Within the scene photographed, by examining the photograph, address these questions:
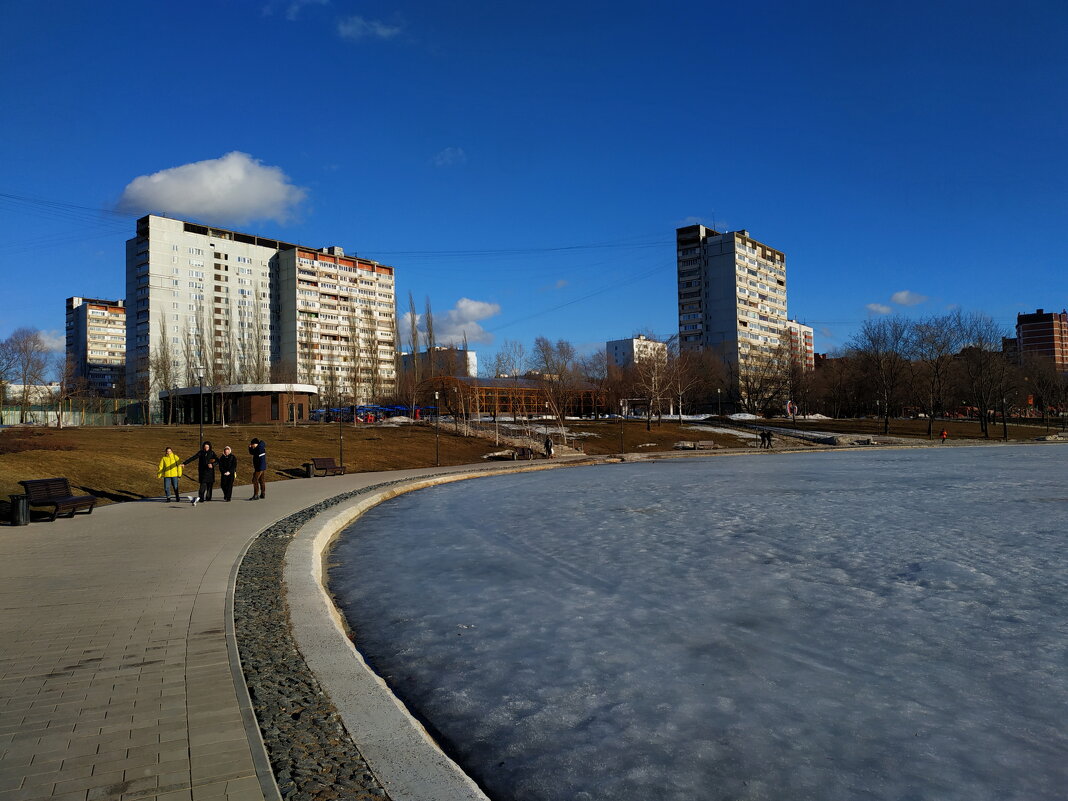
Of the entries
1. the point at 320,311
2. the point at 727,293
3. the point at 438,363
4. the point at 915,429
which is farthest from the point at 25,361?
the point at 727,293

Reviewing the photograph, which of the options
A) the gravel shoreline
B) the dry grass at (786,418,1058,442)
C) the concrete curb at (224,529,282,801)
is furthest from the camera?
the dry grass at (786,418,1058,442)

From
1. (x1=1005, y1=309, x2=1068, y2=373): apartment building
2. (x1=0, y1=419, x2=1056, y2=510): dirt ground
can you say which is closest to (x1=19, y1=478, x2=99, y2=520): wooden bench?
(x1=0, y1=419, x2=1056, y2=510): dirt ground

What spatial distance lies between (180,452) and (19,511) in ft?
54.4

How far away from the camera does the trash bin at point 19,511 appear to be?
1245 centimetres

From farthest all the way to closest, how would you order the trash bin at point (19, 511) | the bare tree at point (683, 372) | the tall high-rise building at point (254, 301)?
1. the tall high-rise building at point (254, 301)
2. the bare tree at point (683, 372)
3. the trash bin at point (19, 511)

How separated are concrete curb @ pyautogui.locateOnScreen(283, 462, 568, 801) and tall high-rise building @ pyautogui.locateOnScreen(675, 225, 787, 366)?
349 feet

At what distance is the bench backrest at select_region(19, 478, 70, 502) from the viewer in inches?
514

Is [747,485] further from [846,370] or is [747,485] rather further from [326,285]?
[326,285]

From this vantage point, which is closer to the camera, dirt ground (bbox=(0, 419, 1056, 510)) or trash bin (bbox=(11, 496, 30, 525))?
trash bin (bbox=(11, 496, 30, 525))

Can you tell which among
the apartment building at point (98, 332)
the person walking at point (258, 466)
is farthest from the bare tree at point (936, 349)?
the apartment building at point (98, 332)

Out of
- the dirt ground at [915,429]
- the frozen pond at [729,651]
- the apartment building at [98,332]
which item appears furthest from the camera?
the apartment building at [98,332]

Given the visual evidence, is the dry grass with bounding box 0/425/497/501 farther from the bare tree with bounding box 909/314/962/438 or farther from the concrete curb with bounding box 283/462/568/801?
the bare tree with bounding box 909/314/962/438

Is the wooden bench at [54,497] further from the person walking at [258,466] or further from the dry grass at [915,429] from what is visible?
the dry grass at [915,429]

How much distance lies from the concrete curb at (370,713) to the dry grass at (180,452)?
461 inches
